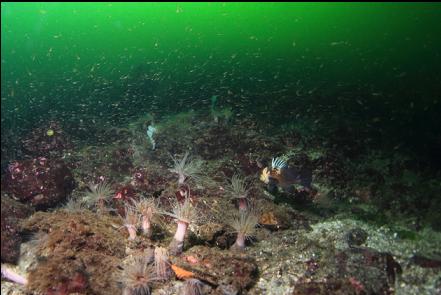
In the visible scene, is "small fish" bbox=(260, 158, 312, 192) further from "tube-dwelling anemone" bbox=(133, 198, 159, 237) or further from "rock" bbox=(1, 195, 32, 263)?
"rock" bbox=(1, 195, 32, 263)

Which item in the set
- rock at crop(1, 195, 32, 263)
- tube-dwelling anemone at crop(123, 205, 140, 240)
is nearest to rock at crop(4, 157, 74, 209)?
rock at crop(1, 195, 32, 263)

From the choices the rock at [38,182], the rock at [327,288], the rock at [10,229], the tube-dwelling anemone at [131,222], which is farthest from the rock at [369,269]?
the rock at [38,182]

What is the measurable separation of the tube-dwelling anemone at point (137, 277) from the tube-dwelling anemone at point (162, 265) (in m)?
0.11

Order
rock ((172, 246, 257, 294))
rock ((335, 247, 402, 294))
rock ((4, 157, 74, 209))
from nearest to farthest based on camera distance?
rock ((335, 247, 402, 294)) < rock ((172, 246, 257, 294)) < rock ((4, 157, 74, 209))

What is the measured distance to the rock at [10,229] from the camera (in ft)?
15.5

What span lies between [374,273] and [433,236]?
1.95 metres

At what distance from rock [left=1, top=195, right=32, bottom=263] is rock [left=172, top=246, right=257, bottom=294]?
2.37 metres

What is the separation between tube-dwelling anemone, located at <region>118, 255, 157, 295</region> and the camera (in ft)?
14.3

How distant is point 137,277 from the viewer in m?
4.36

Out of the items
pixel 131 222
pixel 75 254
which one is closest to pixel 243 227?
pixel 131 222

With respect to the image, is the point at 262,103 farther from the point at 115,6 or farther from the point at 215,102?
the point at 115,6

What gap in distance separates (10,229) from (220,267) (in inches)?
129

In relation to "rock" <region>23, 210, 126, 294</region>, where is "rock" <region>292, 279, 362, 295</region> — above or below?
below

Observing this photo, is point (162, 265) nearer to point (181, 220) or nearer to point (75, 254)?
point (181, 220)
